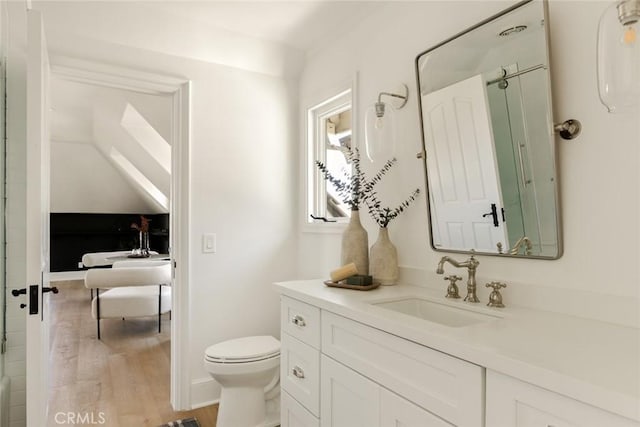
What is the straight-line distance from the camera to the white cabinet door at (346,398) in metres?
1.21

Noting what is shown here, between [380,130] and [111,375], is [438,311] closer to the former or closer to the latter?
[380,130]

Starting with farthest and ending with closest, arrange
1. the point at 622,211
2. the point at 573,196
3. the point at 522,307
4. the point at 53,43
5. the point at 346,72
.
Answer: the point at 346,72
the point at 53,43
the point at 522,307
the point at 573,196
the point at 622,211

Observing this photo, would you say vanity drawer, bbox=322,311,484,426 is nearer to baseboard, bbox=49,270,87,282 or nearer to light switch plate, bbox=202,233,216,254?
light switch plate, bbox=202,233,216,254

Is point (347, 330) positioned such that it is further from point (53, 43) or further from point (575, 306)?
point (53, 43)

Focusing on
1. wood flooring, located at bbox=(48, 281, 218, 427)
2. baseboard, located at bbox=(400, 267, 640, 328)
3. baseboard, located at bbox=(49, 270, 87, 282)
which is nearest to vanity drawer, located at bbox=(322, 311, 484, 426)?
baseboard, located at bbox=(400, 267, 640, 328)

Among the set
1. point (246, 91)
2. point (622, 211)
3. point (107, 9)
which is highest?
point (107, 9)

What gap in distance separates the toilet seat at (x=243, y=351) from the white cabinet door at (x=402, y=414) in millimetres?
1048

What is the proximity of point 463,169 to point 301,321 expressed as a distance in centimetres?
92

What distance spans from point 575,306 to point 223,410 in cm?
176

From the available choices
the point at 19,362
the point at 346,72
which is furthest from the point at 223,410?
the point at 346,72

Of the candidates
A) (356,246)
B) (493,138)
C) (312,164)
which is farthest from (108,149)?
(493,138)

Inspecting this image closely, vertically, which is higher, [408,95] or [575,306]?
[408,95]

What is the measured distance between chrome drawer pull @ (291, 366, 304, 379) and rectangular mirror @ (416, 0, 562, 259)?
792mm

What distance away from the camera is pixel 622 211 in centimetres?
110
